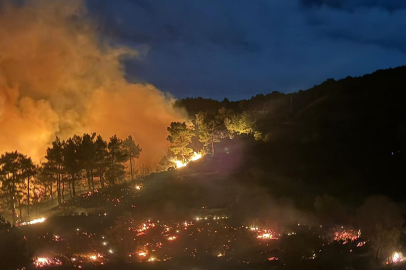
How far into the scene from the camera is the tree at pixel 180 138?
39.5 m

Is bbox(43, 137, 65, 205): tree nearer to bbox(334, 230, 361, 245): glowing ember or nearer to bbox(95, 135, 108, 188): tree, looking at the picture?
bbox(95, 135, 108, 188): tree

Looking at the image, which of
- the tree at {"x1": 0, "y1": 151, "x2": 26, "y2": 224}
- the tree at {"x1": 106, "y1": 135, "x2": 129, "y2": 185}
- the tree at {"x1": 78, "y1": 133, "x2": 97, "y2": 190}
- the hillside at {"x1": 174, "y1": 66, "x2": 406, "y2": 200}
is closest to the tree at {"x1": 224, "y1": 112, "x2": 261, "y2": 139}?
the hillside at {"x1": 174, "y1": 66, "x2": 406, "y2": 200}

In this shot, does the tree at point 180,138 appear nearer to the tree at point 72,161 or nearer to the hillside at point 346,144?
the hillside at point 346,144

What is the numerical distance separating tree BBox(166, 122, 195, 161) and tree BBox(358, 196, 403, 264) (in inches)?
965

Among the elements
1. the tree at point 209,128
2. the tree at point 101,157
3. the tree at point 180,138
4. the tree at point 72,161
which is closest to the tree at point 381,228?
the tree at point 180,138

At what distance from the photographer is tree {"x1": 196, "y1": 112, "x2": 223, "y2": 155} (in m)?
40.7

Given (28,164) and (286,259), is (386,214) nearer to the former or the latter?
(286,259)

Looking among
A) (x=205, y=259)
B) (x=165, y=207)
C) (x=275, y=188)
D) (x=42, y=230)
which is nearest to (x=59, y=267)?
(x=205, y=259)

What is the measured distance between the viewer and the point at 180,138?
131 feet

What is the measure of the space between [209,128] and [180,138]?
335cm

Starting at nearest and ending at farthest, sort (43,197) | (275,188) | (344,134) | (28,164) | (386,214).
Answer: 1. (386,214)
2. (275,188)
3. (28,164)
4. (344,134)
5. (43,197)

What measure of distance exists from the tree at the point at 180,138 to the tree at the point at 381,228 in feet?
Answer: 80.4

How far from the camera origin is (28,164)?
106 ft

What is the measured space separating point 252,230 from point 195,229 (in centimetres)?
260
